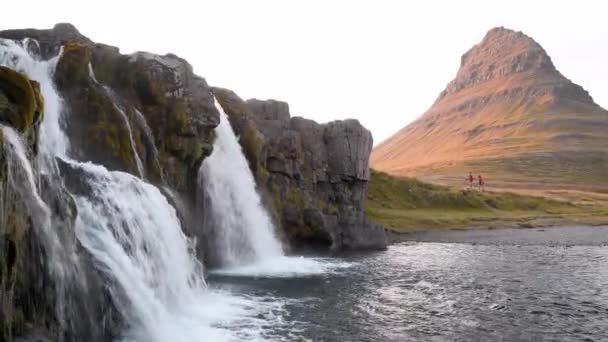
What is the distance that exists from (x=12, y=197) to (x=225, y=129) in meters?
42.1

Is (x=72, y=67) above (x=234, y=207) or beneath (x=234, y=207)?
above

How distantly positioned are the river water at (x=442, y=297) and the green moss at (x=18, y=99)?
1600 cm

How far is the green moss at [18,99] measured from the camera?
24.4 meters

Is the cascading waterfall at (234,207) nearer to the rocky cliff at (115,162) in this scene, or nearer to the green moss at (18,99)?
the rocky cliff at (115,162)

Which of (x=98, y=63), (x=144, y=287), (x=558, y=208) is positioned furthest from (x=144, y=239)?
(x=558, y=208)

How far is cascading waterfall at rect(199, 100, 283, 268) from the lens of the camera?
5728 centimetres

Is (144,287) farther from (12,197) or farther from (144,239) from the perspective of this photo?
(12,197)

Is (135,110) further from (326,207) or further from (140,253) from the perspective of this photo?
(326,207)

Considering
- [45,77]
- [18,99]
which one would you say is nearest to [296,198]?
[45,77]

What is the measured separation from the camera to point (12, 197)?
70.9 feet

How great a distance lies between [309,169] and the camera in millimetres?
76875

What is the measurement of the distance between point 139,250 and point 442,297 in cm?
2133

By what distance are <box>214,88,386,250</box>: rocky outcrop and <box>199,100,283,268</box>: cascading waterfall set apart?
2788 millimetres

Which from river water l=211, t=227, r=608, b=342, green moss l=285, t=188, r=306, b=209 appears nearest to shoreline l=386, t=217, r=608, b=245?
green moss l=285, t=188, r=306, b=209
